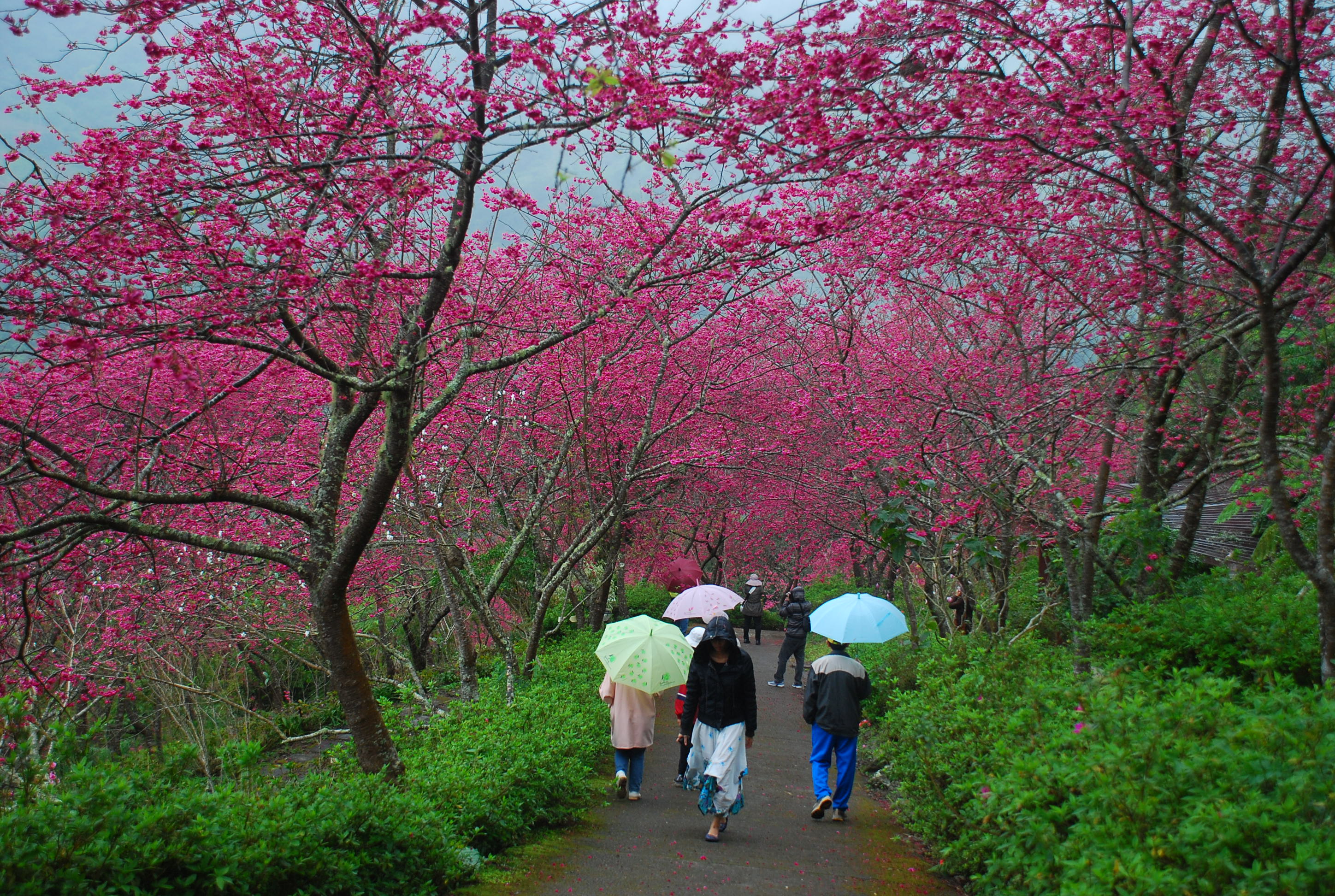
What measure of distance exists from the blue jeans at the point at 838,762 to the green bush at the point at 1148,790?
62.7 inches

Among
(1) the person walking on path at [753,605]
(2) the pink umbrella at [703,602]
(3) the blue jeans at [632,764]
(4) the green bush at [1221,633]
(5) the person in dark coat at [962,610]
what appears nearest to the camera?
(4) the green bush at [1221,633]

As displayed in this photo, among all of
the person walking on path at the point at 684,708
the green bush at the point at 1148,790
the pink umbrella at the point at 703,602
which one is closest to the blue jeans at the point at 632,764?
the person walking on path at the point at 684,708

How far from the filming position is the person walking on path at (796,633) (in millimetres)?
13227

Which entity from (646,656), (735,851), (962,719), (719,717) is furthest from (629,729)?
(962,719)

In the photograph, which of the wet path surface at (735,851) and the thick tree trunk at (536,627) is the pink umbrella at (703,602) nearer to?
the thick tree trunk at (536,627)

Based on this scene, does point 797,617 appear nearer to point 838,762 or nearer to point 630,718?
point 838,762

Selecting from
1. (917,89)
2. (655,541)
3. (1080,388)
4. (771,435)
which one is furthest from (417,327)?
(655,541)

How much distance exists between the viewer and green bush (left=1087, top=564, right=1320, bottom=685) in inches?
200

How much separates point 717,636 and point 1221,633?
130 inches

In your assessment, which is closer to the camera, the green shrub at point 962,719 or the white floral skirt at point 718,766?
the green shrub at point 962,719

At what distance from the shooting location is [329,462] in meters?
5.58

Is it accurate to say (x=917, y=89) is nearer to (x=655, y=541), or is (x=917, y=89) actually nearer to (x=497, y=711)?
(x=497, y=711)

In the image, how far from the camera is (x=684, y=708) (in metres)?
6.55

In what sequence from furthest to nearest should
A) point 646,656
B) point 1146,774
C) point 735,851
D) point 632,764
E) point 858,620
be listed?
point 858,620 → point 632,764 → point 646,656 → point 735,851 → point 1146,774
